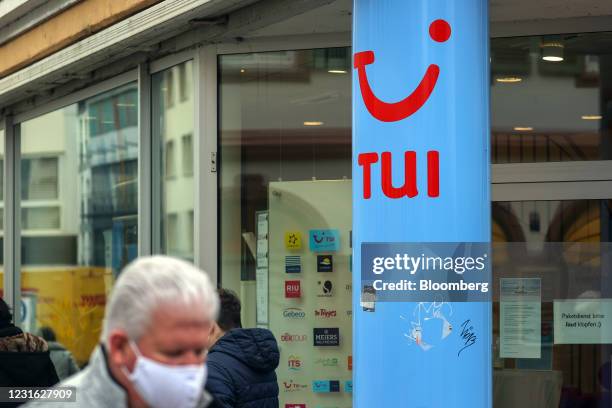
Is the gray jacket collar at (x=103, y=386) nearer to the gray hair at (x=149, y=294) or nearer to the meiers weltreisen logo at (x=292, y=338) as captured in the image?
the gray hair at (x=149, y=294)

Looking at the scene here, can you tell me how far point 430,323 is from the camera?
5059mm

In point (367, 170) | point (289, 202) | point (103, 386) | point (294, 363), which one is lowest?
point (294, 363)

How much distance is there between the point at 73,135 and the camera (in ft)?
33.4

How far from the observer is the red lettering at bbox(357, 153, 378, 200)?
521 centimetres

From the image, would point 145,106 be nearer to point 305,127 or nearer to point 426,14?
point 305,127

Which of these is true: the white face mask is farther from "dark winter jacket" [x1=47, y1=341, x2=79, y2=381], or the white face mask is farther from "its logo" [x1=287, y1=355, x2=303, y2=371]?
"dark winter jacket" [x1=47, y1=341, x2=79, y2=381]

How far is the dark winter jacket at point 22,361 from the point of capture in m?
5.57

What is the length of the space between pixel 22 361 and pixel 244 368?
1.36m

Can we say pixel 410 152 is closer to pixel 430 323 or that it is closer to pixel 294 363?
pixel 430 323

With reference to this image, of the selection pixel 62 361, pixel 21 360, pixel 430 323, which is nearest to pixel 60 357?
pixel 62 361

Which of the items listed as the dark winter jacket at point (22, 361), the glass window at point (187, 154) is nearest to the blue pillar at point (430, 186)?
the dark winter jacket at point (22, 361)

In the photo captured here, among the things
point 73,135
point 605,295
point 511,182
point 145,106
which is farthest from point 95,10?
point 605,295

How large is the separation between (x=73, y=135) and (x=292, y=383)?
3757 mm

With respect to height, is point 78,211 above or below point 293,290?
above
